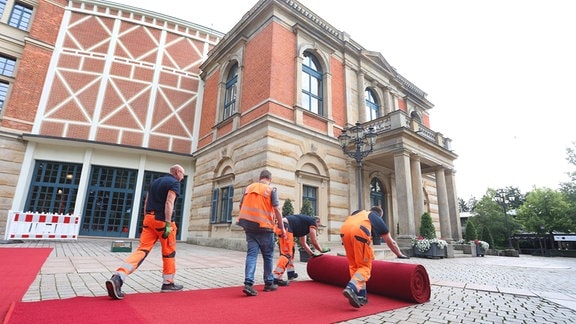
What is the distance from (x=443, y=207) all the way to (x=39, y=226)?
18.5m

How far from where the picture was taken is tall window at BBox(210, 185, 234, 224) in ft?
42.5

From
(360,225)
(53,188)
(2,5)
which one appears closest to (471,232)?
(360,225)

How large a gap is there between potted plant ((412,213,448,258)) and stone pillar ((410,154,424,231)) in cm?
64

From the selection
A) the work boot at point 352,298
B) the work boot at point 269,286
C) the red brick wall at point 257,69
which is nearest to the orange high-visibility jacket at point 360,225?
the work boot at point 352,298

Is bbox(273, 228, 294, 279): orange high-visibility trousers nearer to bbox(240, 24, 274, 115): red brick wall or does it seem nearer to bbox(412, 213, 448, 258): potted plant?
bbox(240, 24, 274, 115): red brick wall

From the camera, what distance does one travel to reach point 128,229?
1568cm

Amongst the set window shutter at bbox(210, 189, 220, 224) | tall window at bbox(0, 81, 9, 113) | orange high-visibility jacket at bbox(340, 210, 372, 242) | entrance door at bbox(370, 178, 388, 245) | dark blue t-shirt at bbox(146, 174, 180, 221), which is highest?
tall window at bbox(0, 81, 9, 113)

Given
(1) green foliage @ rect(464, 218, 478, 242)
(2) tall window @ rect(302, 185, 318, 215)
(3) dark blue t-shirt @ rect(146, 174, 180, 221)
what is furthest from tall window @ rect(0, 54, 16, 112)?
(1) green foliage @ rect(464, 218, 478, 242)

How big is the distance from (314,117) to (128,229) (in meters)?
11.8

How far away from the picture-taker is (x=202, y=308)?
10.5ft

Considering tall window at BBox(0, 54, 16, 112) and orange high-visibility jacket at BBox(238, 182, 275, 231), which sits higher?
tall window at BBox(0, 54, 16, 112)

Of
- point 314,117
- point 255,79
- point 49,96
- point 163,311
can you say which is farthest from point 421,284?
point 49,96

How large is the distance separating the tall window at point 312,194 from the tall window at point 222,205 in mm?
3272

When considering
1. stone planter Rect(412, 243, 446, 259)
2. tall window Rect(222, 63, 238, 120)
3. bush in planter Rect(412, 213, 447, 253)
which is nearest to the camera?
stone planter Rect(412, 243, 446, 259)
